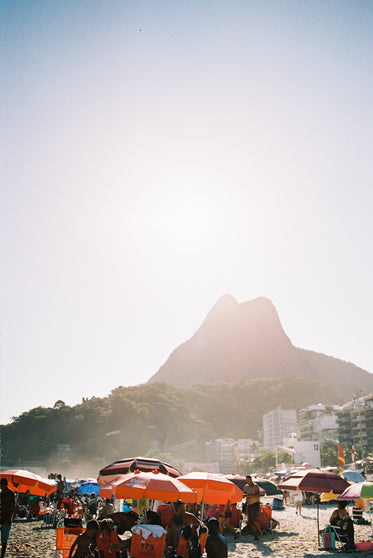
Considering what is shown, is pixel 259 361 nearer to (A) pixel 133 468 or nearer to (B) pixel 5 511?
(A) pixel 133 468

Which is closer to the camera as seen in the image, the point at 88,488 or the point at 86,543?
the point at 86,543

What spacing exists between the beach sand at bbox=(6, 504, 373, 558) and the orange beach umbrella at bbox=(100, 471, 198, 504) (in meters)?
2.74

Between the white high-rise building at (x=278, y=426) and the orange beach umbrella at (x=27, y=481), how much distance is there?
98641 mm

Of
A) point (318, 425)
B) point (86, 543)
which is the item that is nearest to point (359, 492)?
point (86, 543)

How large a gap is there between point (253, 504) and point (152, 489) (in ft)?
18.7

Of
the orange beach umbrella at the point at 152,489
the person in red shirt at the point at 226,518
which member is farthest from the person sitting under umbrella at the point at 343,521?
the orange beach umbrella at the point at 152,489

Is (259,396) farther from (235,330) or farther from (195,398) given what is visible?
(235,330)

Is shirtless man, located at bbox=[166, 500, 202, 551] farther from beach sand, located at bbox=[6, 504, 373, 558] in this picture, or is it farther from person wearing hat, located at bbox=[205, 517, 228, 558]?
beach sand, located at bbox=[6, 504, 373, 558]

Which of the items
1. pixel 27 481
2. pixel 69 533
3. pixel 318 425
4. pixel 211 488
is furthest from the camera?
pixel 318 425

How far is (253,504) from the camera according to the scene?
11.9m

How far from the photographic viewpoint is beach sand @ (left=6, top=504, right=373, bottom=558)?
941 centimetres

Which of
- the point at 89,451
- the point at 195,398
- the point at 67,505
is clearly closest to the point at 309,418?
the point at 195,398

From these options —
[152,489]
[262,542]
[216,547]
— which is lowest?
[262,542]

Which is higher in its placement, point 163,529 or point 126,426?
point 126,426
